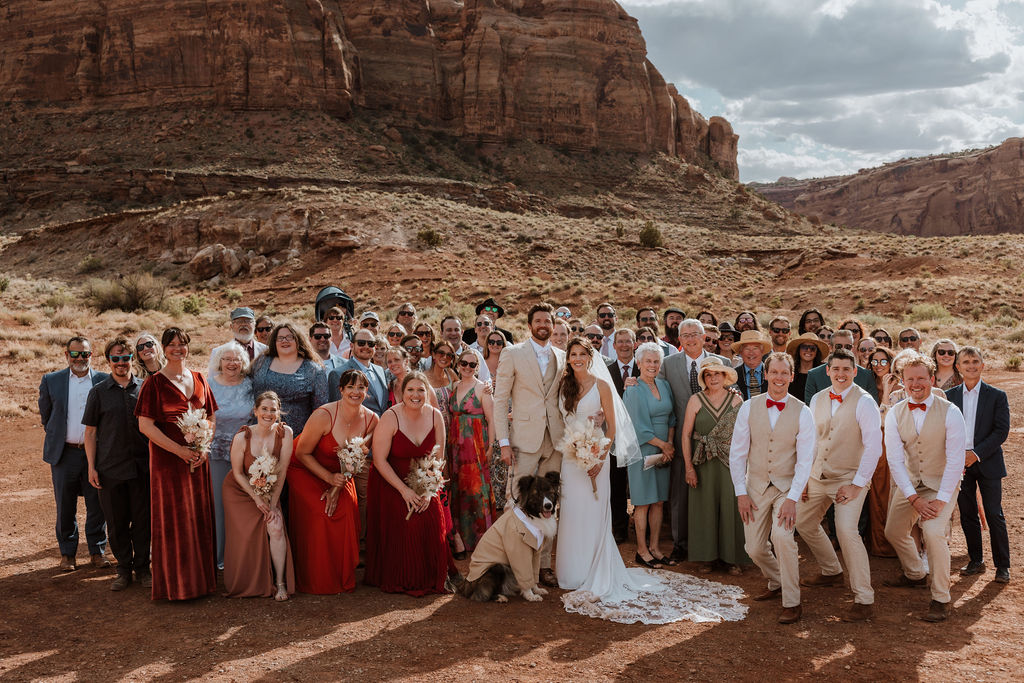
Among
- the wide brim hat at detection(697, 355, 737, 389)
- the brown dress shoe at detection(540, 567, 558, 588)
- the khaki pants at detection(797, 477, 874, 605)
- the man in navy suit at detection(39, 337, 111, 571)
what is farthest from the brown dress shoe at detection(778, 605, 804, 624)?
the man in navy suit at detection(39, 337, 111, 571)

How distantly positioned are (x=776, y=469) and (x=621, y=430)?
144 centimetres

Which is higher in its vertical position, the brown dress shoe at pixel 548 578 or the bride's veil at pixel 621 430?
the bride's veil at pixel 621 430

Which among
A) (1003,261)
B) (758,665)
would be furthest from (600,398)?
(1003,261)

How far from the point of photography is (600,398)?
7.06 meters

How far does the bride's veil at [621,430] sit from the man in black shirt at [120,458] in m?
4.23

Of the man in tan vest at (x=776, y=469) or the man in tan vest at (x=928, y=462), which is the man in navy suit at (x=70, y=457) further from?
the man in tan vest at (x=928, y=462)

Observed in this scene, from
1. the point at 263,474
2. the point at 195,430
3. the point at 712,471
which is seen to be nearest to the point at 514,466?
the point at 712,471

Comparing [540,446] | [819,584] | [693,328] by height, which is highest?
[693,328]

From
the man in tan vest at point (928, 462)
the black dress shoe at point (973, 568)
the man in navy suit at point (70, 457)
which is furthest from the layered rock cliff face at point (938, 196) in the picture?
the man in navy suit at point (70, 457)

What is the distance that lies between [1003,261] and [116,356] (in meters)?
43.3

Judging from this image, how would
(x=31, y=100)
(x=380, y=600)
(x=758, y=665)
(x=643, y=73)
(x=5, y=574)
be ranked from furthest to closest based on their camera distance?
(x=643, y=73) < (x=31, y=100) < (x=5, y=574) < (x=380, y=600) < (x=758, y=665)

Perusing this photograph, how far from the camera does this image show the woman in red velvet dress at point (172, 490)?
6620mm

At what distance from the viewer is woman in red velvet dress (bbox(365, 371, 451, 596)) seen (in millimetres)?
6898

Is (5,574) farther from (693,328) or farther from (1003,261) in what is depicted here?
(1003,261)
